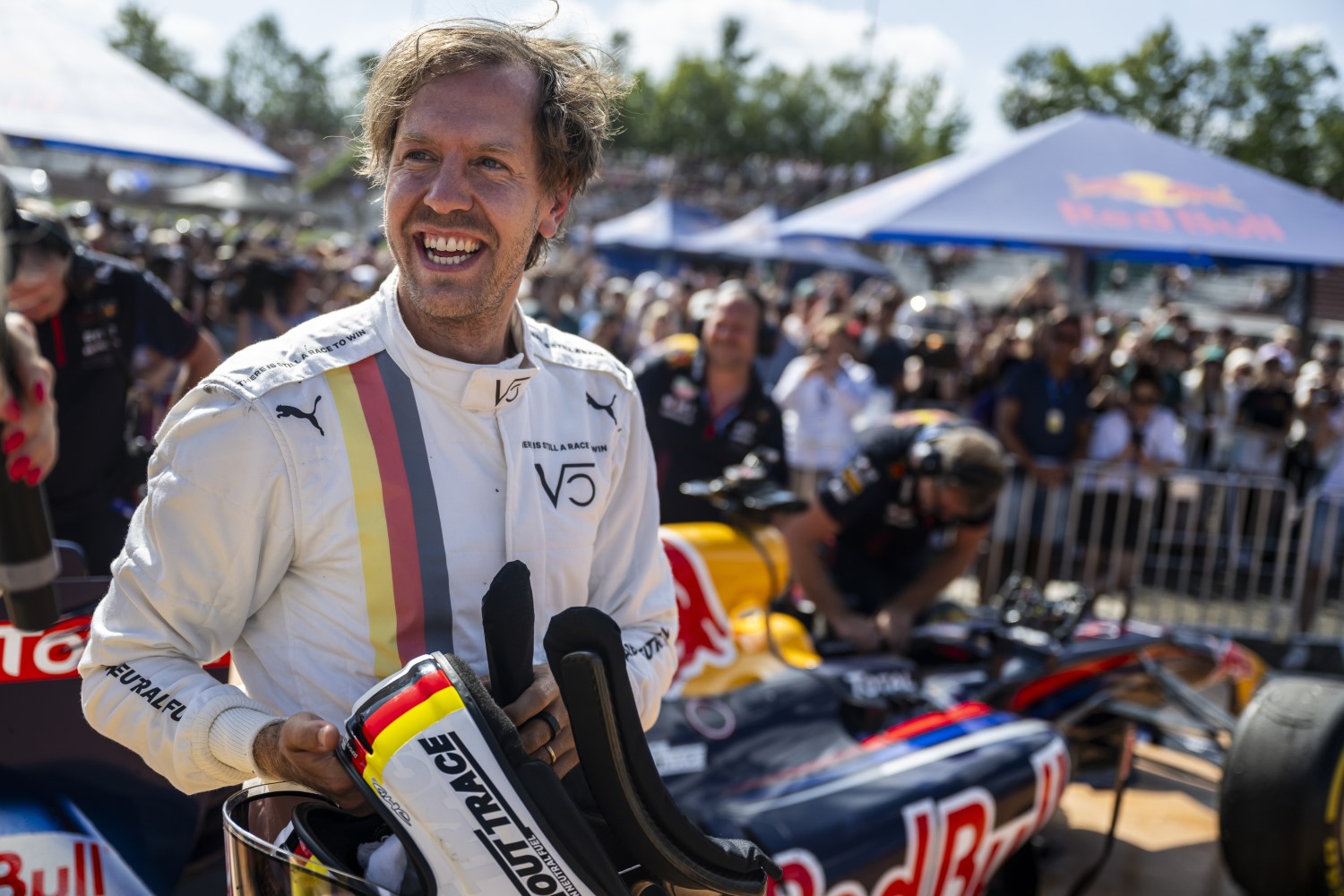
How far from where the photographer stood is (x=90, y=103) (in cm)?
703

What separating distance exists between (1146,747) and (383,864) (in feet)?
15.5

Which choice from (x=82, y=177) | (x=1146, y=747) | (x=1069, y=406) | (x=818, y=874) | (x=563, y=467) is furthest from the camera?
(x=82, y=177)

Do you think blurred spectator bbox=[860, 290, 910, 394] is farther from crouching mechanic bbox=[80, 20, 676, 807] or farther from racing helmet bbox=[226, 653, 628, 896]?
racing helmet bbox=[226, 653, 628, 896]

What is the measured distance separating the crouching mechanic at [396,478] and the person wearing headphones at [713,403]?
285cm

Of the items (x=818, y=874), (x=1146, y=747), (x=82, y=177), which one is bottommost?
(x=1146, y=747)

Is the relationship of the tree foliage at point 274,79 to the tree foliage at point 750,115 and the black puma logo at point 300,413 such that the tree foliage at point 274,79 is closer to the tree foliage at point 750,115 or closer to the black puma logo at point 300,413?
the tree foliage at point 750,115

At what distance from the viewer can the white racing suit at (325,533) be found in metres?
1.36

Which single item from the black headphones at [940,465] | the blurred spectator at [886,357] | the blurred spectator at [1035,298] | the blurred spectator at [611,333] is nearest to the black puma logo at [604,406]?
the black headphones at [940,465]

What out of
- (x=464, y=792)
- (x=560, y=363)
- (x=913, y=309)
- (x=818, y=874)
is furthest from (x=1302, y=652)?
(x=913, y=309)

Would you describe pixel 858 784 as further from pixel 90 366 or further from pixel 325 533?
pixel 90 366

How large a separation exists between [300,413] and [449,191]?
353 mm

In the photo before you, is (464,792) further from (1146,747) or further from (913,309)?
(913,309)

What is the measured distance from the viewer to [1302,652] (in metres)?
5.94

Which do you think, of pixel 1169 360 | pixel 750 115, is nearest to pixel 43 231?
pixel 1169 360
